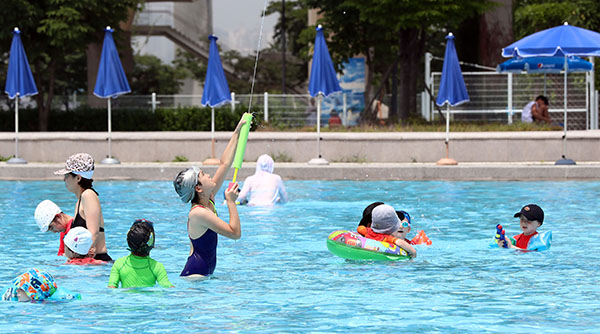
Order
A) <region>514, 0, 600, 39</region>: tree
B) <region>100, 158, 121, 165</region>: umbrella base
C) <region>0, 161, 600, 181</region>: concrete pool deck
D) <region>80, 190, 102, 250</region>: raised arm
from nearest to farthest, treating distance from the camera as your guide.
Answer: <region>80, 190, 102, 250</region>: raised arm < <region>0, 161, 600, 181</region>: concrete pool deck < <region>100, 158, 121, 165</region>: umbrella base < <region>514, 0, 600, 39</region>: tree

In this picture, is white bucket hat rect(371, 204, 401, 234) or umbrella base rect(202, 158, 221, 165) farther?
umbrella base rect(202, 158, 221, 165)

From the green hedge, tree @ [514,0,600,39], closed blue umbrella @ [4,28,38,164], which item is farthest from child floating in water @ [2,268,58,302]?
tree @ [514,0,600,39]

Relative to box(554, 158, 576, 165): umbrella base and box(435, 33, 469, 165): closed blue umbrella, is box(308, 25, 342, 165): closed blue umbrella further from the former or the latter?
box(554, 158, 576, 165): umbrella base

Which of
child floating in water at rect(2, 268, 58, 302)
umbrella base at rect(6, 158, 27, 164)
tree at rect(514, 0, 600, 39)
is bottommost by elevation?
child floating in water at rect(2, 268, 58, 302)

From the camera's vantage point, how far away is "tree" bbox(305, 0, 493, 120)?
2872cm

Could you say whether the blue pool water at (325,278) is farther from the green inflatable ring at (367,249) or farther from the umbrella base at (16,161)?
the umbrella base at (16,161)

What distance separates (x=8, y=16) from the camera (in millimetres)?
29906

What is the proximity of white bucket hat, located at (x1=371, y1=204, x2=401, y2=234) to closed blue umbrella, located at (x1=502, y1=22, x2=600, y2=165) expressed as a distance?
11.7m

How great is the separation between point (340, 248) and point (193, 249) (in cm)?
227

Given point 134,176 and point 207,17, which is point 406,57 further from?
point 207,17

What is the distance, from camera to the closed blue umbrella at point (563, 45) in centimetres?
2125

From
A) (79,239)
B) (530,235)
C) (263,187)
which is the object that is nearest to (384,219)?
(530,235)

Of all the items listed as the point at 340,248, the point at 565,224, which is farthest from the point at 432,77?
the point at 340,248

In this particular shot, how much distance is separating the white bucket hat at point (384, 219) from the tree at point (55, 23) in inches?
862
